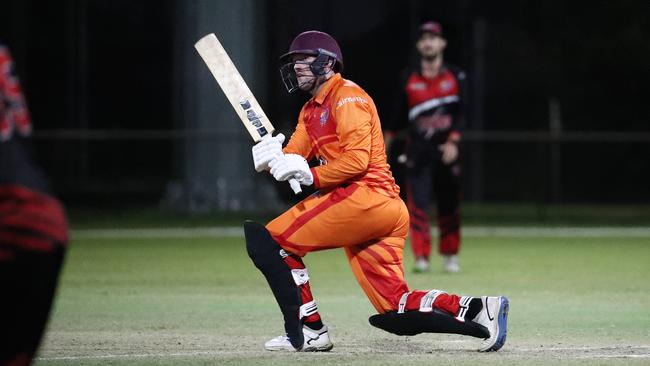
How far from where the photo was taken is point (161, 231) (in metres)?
20.1

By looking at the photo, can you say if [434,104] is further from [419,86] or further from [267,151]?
[267,151]

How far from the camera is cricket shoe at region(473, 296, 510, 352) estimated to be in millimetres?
7539

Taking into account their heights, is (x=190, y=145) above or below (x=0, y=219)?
below

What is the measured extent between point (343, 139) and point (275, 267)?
893 mm

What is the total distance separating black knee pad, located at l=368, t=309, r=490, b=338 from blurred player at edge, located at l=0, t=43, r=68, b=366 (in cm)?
280

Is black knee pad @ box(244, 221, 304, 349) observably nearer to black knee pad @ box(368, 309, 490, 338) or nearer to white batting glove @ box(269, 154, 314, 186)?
white batting glove @ box(269, 154, 314, 186)

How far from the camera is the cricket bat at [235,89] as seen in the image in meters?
7.92

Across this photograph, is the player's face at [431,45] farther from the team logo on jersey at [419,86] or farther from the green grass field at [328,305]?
the green grass field at [328,305]

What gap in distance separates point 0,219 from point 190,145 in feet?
59.7

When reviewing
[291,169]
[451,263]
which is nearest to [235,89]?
[291,169]

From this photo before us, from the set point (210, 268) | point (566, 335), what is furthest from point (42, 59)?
point (566, 335)

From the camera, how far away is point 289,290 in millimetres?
7719

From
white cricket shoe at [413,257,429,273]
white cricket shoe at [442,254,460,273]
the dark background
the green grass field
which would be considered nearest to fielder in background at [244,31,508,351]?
the green grass field

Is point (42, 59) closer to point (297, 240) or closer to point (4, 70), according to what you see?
point (297, 240)
